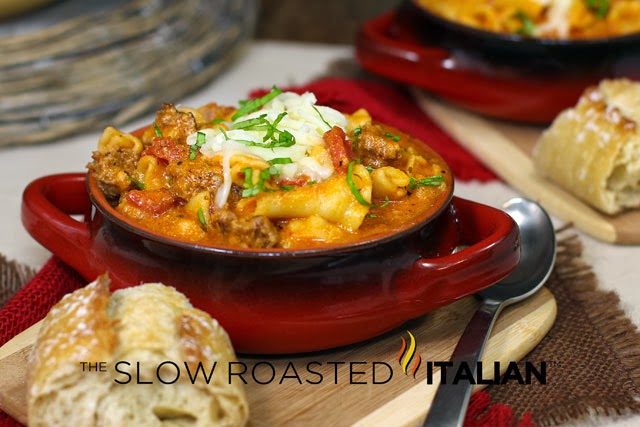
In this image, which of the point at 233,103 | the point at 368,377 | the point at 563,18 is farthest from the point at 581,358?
the point at 233,103

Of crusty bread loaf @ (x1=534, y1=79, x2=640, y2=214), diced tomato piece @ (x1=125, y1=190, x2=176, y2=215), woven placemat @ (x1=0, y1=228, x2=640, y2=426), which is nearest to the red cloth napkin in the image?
woven placemat @ (x1=0, y1=228, x2=640, y2=426)

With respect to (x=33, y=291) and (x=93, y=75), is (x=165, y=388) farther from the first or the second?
(x=93, y=75)

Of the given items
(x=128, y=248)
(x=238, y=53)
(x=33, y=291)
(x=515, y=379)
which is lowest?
(x=238, y=53)

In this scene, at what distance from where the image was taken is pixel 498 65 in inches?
128

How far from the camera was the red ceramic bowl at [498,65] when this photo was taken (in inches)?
124

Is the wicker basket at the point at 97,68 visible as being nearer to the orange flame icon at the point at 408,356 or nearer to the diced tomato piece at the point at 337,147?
the diced tomato piece at the point at 337,147

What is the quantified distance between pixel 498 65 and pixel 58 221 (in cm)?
178

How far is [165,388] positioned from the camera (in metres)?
1.64

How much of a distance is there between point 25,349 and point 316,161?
0.76 m

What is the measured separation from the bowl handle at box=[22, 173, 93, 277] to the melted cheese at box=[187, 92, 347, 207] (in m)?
0.36

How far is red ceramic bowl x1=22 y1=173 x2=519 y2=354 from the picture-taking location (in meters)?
1.80

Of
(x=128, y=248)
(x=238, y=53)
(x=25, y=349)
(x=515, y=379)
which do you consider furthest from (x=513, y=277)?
(x=238, y=53)

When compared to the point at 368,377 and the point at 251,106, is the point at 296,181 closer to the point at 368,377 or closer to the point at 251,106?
the point at 251,106

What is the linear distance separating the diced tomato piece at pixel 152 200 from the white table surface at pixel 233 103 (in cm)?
78
